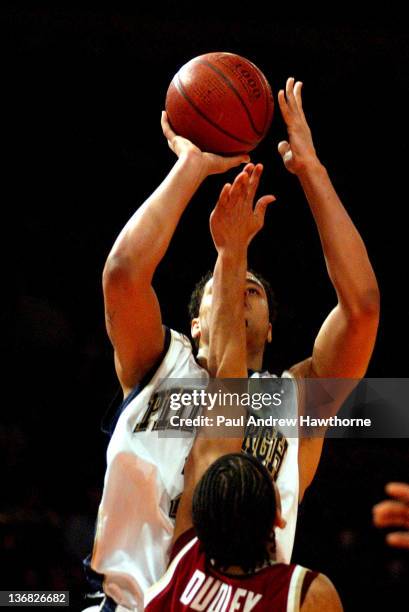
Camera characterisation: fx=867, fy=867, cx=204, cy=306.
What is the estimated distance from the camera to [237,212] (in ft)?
9.07

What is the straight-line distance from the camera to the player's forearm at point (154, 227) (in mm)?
2660

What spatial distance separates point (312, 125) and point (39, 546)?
13.7 ft

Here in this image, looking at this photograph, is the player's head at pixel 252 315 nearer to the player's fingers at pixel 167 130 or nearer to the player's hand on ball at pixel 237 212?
the player's hand on ball at pixel 237 212

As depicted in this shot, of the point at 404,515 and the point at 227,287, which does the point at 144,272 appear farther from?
the point at 404,515

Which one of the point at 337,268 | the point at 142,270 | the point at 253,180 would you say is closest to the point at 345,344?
the point at 337,268

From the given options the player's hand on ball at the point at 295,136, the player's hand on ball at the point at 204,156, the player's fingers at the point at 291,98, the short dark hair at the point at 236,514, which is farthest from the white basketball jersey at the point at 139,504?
the player's fingers at the point at 291,98

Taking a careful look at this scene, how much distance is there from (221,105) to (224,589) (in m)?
1.61

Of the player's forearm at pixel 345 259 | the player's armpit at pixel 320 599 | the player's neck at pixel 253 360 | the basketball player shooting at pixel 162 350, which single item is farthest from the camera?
the player's neck at pixel 253 360

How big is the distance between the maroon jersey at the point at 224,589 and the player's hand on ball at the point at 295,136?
1.39 metres

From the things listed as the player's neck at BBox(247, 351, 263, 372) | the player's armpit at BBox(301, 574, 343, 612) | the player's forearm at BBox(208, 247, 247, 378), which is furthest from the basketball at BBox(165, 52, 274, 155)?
the player's armpit at BBox(301, 574, 343, 612)

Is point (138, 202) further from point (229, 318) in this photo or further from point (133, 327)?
point (229, 318)

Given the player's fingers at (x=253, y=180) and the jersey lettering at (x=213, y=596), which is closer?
the jersey lettering at (x=213, y=596)

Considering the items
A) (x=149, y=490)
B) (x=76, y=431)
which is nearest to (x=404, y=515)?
(x=149, y=490)

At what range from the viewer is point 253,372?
3104mm
